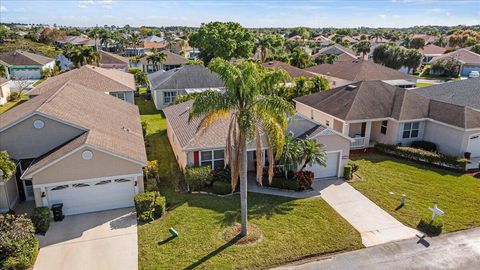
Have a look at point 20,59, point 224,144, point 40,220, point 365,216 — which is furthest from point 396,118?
point 20,59

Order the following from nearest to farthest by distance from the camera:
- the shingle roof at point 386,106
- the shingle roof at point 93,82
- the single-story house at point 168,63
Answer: the shingle roof at point 386,106, the shingle roof at point 93,82, the single-story house at point 168,63

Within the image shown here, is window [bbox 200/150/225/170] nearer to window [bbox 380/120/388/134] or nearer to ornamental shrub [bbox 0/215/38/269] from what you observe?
ornamental shrub [bbox 0/215/38/269]

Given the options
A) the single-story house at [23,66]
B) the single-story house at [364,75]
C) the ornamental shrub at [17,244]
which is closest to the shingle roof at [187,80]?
the single-story house at [364,75]

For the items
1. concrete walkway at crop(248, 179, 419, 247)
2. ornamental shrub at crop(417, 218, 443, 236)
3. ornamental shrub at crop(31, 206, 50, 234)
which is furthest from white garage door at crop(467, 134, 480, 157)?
ornamental shrub at crop(31, 206, 50, 234)

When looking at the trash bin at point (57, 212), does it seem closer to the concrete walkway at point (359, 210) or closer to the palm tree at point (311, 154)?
the concrete walkway at point (359, 210)

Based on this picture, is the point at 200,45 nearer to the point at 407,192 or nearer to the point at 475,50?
the point at 407,192

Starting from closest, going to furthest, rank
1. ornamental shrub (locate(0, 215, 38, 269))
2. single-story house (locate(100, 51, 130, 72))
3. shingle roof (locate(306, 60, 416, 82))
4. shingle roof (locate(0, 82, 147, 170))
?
1. ornamental shrub (locate(0, 215, 38, 269))
2. shingle roof (locate(0, 82, 147, 170))
3. shingle roof (locate(306, 60, 416, 82))
4. single-story house (locate(100, 51, 130, 72))
